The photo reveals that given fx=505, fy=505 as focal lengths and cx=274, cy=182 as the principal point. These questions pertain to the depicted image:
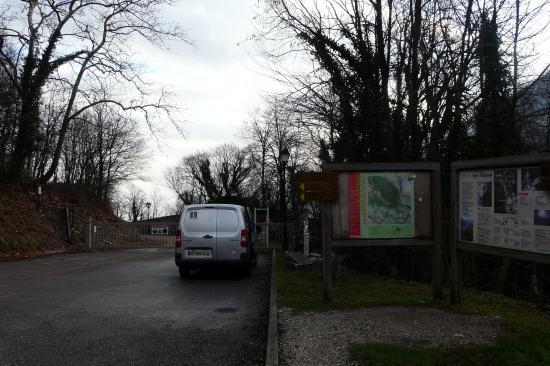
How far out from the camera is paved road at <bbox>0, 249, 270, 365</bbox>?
5535mm

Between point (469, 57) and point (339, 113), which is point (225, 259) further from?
point (469, 57)

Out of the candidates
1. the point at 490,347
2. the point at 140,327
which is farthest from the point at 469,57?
the point at 140,327

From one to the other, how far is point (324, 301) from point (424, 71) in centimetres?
797

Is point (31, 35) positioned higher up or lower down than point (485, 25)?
higher up

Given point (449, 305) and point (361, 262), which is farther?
point (361, 262)

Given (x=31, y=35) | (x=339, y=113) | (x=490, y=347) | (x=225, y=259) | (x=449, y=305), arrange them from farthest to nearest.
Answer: (x=31, y=35)
(x=339, y=113)
(x=225, y=259)
(x=449, y=305)
(x=490, y=347)

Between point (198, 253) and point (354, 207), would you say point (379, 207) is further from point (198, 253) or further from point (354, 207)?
point (198, 253)

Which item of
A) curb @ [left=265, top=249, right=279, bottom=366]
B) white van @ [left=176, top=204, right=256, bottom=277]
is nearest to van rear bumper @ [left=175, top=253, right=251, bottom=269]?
white van @ [left=176, top=204, right=256, bottom=277]

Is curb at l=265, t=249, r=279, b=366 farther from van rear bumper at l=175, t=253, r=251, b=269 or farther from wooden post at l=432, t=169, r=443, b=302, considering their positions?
van rear bumper at l=175, t=253, r=251, b=269

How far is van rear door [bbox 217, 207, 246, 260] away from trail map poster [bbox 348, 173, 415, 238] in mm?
4696

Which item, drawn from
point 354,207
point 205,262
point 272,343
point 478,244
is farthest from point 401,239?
point 205,262

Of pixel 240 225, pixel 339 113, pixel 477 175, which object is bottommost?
pixel 240 225

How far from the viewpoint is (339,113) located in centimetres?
1498

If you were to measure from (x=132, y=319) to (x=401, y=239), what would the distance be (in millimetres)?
4278
